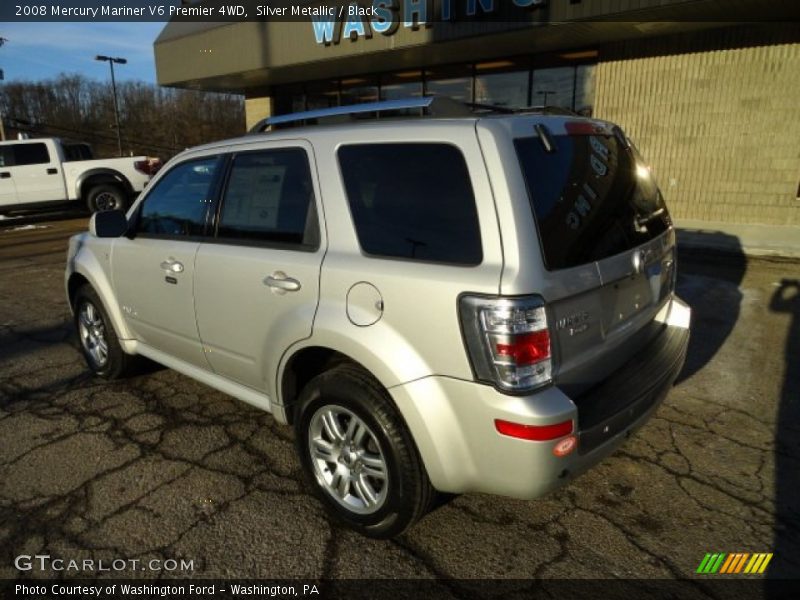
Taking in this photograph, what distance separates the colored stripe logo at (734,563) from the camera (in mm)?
2252

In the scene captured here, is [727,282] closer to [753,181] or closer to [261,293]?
[753,181]

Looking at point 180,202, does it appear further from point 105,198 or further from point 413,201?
point 105,198

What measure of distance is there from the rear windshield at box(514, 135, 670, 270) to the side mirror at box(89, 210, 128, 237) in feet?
9.18

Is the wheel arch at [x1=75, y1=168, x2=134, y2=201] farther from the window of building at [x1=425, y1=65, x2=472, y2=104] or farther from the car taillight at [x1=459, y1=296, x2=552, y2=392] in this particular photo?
the car taillight at [x1=459, y1=296, x2=552, y2=392]

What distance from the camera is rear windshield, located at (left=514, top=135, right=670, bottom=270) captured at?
2068mm

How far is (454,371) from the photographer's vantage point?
203 cm

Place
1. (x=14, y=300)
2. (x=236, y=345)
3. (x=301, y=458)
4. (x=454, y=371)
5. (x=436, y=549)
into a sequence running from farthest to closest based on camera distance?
(x=14, y=300) < (x=236, y=345) < (x=301, y=458) < (x=436, y=549) < (x=454, y=371)

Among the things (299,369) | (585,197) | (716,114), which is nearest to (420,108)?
(585,197)

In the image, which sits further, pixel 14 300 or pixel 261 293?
pixel 14 300

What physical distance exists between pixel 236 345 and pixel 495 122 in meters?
1.79

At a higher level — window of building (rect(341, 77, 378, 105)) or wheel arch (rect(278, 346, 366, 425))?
window of building (rect(341, 77, 378, 105))

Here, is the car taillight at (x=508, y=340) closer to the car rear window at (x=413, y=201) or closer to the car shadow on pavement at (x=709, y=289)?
the car rear window at (x=413, y=201)

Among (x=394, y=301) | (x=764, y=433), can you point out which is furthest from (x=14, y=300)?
(x=764, y=433)

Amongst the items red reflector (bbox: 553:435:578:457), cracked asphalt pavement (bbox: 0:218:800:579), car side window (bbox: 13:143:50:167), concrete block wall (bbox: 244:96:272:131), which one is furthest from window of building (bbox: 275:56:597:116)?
red reflector (bbox: 553:435:578:457)
